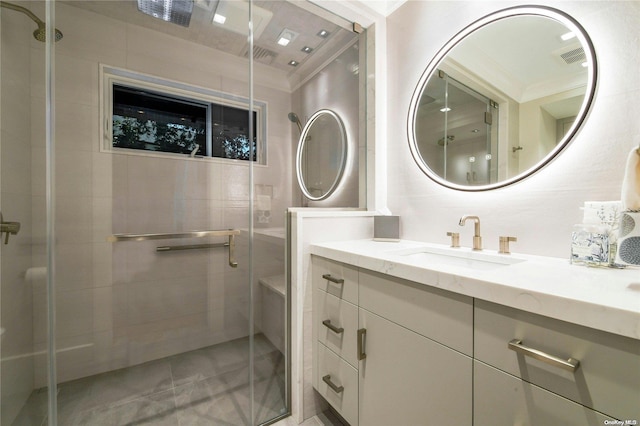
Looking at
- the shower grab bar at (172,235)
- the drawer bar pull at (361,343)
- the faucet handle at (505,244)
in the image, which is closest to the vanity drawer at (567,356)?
the drawer bar pull at (361,343)

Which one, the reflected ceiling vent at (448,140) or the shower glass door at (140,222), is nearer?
the shower glass door at (140,222)

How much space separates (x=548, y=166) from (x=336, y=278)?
969mm

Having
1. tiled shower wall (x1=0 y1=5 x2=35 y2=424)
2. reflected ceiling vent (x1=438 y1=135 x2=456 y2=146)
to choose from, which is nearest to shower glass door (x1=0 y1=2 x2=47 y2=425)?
tiled shower wall (x1=0 y1=5 x2=35 y2=424)

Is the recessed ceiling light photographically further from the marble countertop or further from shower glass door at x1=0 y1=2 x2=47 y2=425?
the marble countertop

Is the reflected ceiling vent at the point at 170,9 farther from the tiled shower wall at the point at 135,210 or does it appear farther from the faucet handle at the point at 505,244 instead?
the faucet handle at the point at 505,244

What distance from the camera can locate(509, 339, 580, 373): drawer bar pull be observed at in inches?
20.7

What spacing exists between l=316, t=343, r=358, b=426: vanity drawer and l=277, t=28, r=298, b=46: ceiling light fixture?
1.71 metres

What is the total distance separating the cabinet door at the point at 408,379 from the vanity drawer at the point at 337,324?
0.19 feet

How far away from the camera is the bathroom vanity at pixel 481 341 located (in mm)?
508

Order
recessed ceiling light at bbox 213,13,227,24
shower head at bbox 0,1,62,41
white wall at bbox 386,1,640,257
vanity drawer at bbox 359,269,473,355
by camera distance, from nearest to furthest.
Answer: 1. vanity drawer at bbox 359,269,473,355
2. white wall at bbox 386,1,640,257
3. shower head at bbox 0,1,62,41
4. recessed ceiling light at bbox 213,13,227,24

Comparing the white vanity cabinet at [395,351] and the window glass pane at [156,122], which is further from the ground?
the window glass pane at [156,122]

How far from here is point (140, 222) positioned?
1.42 metres

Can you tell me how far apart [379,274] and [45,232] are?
1.50 meters

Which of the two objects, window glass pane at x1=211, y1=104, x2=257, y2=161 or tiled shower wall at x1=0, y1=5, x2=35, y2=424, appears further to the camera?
window glass pane at x1=211, y1=104, x2=257, y2=161
